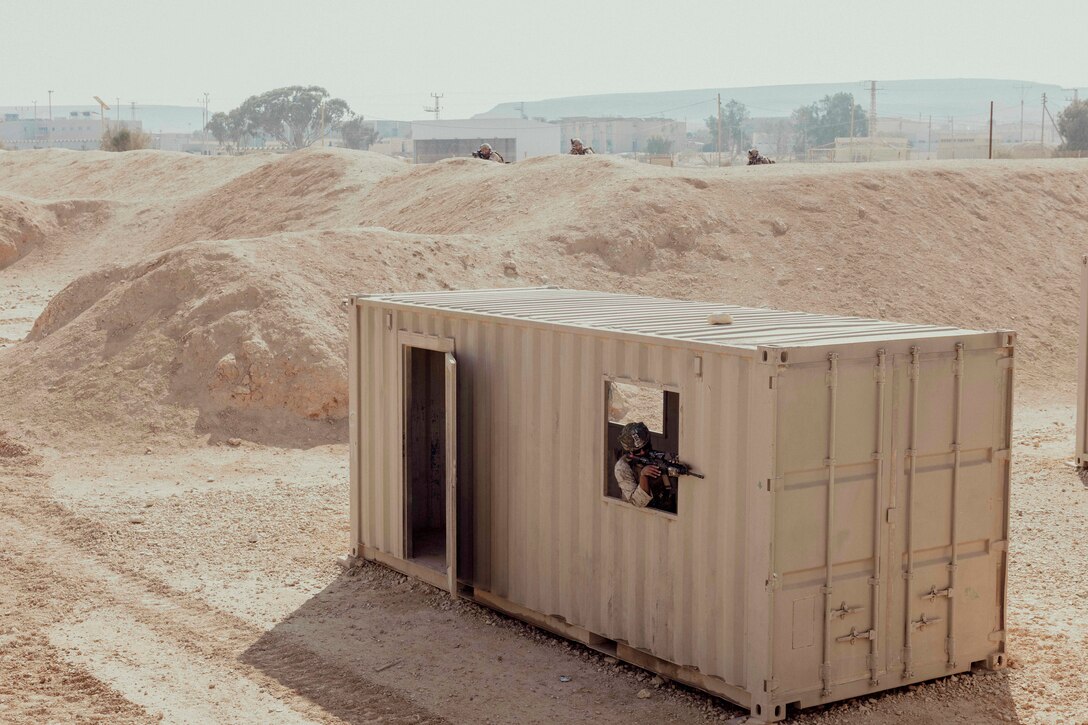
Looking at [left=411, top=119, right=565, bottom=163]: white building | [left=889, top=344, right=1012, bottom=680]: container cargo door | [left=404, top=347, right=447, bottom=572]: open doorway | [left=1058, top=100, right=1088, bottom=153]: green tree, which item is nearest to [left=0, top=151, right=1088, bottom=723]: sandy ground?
[left=889, top=344, right=1012, bottom=680]: container cargo door

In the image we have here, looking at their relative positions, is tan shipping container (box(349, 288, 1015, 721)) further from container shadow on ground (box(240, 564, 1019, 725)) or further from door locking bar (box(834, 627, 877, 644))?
container shadow on ground (box(240, 564, 1019, 725))

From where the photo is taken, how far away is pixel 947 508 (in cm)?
907

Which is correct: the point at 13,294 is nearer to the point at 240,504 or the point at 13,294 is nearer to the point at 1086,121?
the point at 240,504

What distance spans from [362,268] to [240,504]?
26.5ft

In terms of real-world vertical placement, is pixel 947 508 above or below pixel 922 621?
above

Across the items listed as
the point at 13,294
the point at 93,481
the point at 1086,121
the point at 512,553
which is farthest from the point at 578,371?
the point at 1086,121

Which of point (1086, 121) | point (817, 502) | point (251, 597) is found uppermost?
point (1086, 121)

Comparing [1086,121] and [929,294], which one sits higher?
[1086,121]

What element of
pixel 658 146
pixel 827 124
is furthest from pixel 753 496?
pixel 827 124

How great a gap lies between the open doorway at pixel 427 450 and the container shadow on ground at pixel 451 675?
1154 millimetres

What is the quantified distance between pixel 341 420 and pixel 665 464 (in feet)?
35.3

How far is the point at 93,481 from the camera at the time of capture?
16203mm

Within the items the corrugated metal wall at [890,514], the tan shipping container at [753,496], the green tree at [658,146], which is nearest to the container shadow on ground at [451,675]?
the tan shipping container at [753,496]

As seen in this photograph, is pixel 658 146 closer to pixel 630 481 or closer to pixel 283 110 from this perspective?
pixel 283 110
